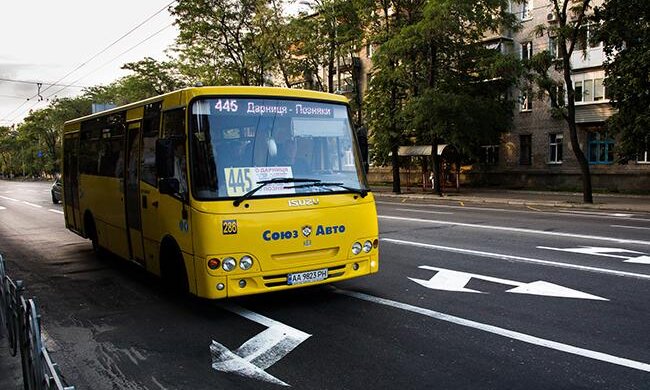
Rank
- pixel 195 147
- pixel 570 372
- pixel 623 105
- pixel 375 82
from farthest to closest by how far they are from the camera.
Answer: pixel 375 82, pixel 623 105, pixel 195 147, pixel 570 372

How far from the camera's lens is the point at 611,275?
26.5ft

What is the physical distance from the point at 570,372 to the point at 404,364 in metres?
1.34

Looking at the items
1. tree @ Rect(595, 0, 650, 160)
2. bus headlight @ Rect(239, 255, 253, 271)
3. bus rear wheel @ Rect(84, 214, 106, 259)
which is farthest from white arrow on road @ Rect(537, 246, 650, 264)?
tree @ Rect(595, 0, 650, 160)

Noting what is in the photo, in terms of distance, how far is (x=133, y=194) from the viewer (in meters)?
8.13

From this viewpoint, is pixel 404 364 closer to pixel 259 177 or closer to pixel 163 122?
pixel 259 177

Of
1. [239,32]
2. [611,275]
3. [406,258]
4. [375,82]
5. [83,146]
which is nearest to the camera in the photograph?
[611,275]

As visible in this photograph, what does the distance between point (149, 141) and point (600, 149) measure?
3128cm

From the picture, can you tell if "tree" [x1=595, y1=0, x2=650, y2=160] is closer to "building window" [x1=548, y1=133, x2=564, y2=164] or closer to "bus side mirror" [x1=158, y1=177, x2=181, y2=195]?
"building window" [x1=548, y1=133, x2=564, y2=164]

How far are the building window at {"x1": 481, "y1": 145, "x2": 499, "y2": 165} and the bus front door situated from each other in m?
32.5

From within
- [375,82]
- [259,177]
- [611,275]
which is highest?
[375,82]

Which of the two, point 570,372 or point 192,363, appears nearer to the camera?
point 570,372

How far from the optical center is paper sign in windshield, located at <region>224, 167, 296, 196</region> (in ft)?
20.4

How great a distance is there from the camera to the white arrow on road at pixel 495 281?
23.2 feet

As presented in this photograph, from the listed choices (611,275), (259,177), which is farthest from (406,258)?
(259,177)
